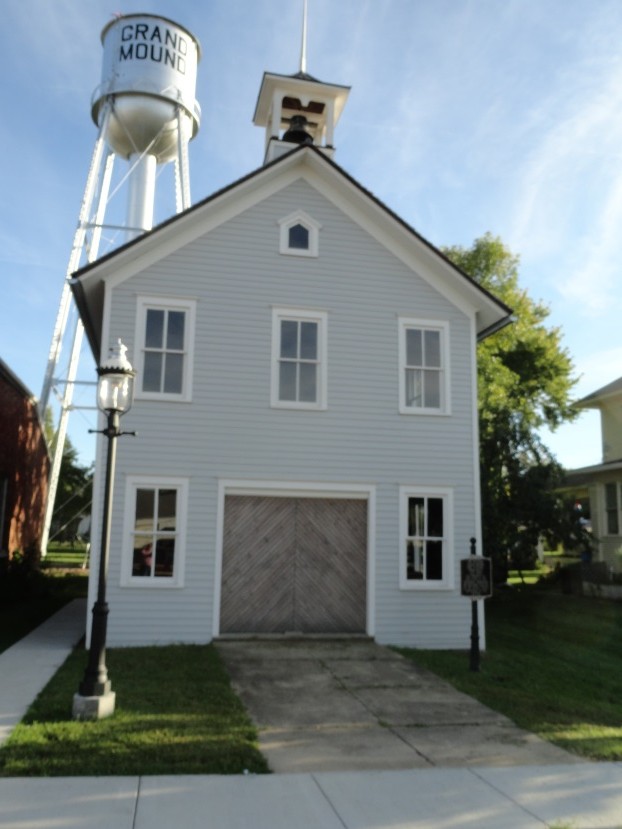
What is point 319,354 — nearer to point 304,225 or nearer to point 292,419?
point 292,419

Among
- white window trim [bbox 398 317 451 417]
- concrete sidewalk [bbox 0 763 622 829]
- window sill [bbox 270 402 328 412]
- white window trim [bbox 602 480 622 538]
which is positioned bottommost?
concrete sidewalk [bbox 0 763 622 829]

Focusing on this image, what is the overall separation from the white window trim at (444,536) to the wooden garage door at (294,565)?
636 mm

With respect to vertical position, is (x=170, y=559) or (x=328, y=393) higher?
(x=328, y=393)

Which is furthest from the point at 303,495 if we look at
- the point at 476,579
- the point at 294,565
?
the point at 476,579

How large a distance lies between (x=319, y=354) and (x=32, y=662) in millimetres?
6504

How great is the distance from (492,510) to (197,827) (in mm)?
14576

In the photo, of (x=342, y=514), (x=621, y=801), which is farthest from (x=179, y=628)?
(x=621, y=801)

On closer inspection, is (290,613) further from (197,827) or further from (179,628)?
(197,827)

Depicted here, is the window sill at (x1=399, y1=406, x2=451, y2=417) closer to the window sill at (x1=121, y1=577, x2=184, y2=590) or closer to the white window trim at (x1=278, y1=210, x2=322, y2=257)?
the white window trim at (x1=278, y1=210, x2=322, y2=257)

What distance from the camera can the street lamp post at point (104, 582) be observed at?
7.63 m

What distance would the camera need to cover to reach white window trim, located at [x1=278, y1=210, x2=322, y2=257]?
13.6 m

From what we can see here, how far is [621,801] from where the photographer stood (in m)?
5.96

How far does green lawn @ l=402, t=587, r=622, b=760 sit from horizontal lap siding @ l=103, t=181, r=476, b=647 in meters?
1.58

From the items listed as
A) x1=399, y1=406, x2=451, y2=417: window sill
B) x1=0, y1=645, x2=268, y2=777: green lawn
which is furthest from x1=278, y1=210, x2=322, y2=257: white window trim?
x1=0, y1=645, x2=268, y2=777: green lawn
